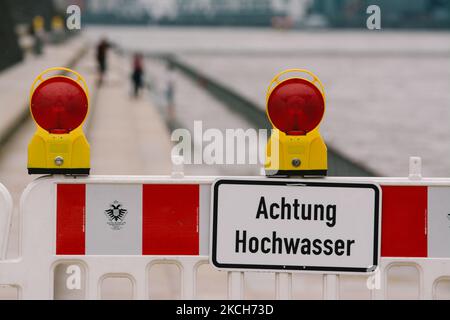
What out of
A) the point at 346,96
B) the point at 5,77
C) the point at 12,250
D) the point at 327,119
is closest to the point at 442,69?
the point at 346,96

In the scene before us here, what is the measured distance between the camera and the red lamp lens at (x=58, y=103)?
455 centimetres

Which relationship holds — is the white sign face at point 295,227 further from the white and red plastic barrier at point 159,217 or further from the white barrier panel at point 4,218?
the white barrier panel at point 4,218

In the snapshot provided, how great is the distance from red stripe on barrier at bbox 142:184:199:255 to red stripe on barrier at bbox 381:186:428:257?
705mm

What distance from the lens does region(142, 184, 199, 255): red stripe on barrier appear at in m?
4.72

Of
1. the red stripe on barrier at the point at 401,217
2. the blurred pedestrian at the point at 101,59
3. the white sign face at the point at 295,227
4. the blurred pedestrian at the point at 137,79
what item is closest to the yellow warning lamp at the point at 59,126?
the white sign face at the point at 295,227

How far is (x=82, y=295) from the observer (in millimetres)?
4926

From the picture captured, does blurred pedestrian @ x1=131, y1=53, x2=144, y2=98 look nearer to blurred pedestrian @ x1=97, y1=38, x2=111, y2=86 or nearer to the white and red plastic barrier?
blurred pedestrian @ x1=97, y1=38, x2=111, y2=86

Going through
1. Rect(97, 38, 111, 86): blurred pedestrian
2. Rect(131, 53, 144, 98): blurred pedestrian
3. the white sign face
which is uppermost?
Rect(97, 38, 111, 86): blurred pedestrian

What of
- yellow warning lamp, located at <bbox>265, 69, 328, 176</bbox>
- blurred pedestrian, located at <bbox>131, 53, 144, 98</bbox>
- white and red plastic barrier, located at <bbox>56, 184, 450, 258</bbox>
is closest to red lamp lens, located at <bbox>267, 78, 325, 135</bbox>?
yellow warning lamp, located at <bbox>265, 69, 328, 176</bbox>

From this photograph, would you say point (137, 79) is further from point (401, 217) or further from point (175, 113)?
point (401, 217)

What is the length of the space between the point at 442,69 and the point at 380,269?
120019mm

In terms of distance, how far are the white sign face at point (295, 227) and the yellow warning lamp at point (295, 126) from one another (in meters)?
0.10

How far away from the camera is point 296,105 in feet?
14.9

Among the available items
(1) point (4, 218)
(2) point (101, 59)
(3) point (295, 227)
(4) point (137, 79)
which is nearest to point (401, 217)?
(3) point (295, 227)
